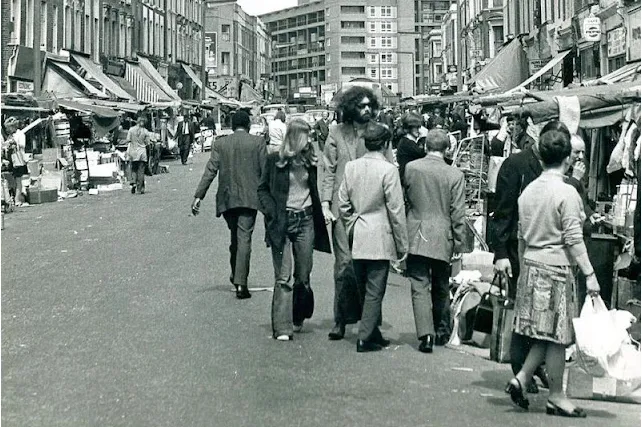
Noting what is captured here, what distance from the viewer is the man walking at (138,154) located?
27.1 m

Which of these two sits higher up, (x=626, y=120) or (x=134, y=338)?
(x=626, y=120)

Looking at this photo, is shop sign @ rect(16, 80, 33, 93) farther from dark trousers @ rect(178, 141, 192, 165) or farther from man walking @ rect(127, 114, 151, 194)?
man walking @ rect(127, 114, 151, 194)

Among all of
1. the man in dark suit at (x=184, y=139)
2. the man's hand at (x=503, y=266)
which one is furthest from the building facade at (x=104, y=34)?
the man's hand at (x=503, y=266)

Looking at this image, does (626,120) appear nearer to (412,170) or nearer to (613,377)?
(412,170)

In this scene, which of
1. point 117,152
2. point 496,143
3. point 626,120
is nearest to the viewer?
point 626,120

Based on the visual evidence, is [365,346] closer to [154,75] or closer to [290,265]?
[290,265]

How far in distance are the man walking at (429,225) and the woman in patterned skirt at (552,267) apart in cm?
189

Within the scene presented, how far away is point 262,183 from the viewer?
962cm

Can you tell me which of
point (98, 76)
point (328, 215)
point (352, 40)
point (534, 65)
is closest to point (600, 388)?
point (328, 215)

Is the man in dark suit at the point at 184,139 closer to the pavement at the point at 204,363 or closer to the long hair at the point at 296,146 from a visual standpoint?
the pavement at the point at 204,363

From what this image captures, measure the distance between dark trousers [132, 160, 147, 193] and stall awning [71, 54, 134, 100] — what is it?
723 inches

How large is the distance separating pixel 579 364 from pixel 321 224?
3.12 m

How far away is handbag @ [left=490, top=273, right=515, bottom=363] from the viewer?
8172 millimetres

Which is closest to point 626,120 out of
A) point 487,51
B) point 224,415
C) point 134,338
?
point 134,338
